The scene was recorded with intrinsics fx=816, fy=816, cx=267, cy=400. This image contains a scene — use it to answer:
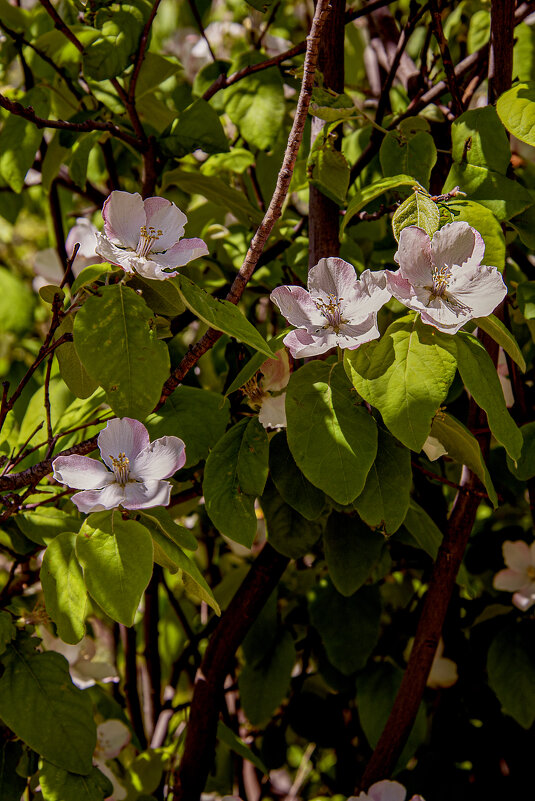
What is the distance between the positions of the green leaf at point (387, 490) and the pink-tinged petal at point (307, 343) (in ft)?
0.42

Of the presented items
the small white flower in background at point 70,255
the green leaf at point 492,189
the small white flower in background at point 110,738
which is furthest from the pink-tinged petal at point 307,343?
the small white flower in background at point 110,738

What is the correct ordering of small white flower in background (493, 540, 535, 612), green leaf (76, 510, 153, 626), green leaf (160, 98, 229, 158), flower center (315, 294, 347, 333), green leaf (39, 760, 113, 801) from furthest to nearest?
small white flower in background (493, 540, 535, 612) → green leaf (160, 98, 229, 158) → green leaf (39, 760, 113, 801) → flower center (315, 294, 347, 333) → green leaf (76, 510, 153, 626)

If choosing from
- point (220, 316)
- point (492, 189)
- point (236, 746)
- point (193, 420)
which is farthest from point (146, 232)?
point (236, 746)

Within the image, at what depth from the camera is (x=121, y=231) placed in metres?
0.71

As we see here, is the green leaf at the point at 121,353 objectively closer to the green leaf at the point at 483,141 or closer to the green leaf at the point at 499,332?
the green leaf at the point at 499,332

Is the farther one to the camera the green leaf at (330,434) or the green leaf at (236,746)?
the green leaf at (236,746)

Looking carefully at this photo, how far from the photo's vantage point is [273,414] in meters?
0.82

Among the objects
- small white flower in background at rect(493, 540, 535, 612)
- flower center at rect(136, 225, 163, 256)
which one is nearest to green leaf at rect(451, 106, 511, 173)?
flower center at rect(136, 225, 163, 256)

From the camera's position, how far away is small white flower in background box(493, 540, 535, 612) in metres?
1.06

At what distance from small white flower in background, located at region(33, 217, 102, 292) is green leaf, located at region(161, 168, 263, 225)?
5.5 inches

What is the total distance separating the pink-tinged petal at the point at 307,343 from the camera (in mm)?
681

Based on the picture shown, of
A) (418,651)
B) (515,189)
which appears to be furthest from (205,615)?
(515,189)

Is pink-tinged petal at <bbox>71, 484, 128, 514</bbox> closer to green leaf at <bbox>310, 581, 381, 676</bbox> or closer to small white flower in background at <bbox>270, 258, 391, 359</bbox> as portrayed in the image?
small white flower in background at <bbox>270, 258, 391, 359</bbox>

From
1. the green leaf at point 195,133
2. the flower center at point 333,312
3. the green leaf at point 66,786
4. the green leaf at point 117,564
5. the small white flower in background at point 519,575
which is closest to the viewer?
the green leaf at point 117,564
